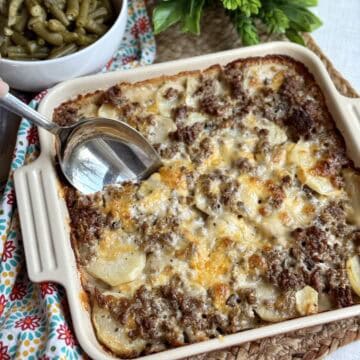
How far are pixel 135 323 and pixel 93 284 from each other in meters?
0.25

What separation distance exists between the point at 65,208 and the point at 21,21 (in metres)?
0.95

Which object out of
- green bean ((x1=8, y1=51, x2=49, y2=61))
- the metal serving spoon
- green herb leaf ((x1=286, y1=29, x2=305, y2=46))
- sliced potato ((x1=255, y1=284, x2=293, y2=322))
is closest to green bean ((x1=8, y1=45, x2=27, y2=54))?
green bean ((x1=8, y1=51, x2=49, y2=61))

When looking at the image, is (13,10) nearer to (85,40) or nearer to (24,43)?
(24,43)

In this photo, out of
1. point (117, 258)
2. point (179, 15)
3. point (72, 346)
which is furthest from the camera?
point (179, 15)

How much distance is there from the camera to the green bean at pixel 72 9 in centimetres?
300

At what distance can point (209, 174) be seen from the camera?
2693 mm

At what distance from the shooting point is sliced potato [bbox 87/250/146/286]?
2475 mm

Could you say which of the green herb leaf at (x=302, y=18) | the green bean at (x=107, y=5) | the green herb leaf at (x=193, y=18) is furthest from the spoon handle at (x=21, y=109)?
the green herb leaf at (x=302, y=18)

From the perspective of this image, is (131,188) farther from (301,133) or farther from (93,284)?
(301,133)

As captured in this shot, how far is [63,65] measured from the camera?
114 inches

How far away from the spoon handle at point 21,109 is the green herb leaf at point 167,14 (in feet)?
2.58

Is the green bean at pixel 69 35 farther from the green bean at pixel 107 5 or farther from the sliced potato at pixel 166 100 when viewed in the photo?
the sliced potato at pixel 166 100

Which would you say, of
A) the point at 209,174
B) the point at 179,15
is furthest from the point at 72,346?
the point at 179,15

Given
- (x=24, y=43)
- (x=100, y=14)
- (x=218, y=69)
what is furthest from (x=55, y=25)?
(x=218, y=69)
